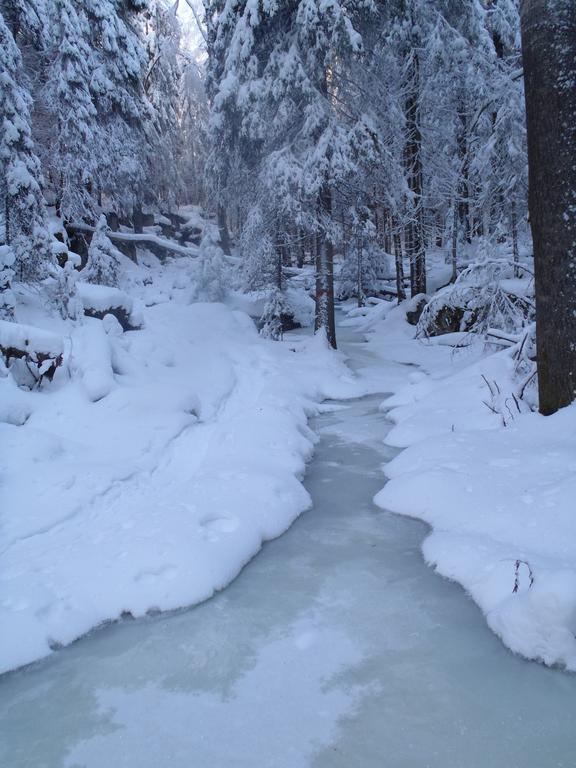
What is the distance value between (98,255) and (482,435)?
1431 cm

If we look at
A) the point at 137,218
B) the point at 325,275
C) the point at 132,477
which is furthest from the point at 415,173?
the point at 137,218

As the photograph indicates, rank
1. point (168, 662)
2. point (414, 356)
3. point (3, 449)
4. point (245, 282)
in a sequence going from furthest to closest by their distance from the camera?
point (245, 282)
point (414, 356)
point (3, 449)
point (168, 662)

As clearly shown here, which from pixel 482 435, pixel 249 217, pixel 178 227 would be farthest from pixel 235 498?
pixel 178 227

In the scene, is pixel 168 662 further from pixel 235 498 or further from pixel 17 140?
pixel 17 140

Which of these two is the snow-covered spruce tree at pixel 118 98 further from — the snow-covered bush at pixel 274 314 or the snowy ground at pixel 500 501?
the snowy ground at pixel 500 501

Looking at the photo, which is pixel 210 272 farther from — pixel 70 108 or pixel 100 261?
pixel 70 108

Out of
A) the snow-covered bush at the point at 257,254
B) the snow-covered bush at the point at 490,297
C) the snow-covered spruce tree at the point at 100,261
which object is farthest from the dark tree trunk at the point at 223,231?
the snow-covered bush at the point at 490,297

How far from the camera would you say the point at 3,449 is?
5.62 meters

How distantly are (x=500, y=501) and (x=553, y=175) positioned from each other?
3075 millimetres

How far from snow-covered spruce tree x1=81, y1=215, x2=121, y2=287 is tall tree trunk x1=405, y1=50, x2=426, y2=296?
370 inches

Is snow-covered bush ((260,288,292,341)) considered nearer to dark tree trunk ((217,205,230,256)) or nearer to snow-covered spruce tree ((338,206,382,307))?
snow-covered spruce tree ((338,206,382,307))

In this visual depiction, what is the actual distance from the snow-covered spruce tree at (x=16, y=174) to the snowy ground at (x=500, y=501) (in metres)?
8.58

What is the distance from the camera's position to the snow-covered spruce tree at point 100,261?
1695 cm

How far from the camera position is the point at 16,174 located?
11516mm
